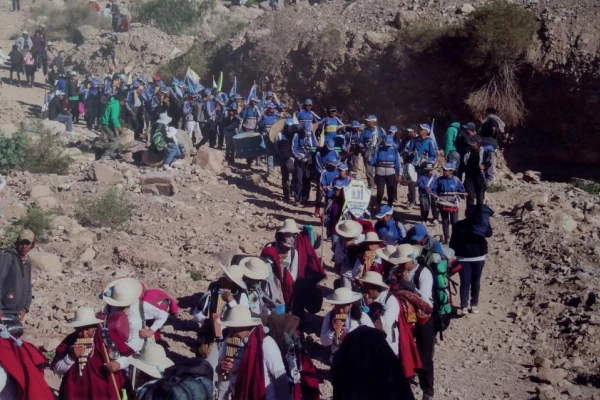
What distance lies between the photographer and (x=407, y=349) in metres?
6.88

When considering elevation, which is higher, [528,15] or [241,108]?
[528,15]

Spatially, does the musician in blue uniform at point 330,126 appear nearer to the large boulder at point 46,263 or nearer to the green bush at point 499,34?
the green bush at point 499,34

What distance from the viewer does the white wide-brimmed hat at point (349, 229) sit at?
28.8 feet

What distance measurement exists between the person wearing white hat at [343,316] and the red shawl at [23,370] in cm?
228

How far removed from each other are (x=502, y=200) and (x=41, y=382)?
491 inches

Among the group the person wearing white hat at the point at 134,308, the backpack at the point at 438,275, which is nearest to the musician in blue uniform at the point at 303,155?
the backpack at the point at 438,275

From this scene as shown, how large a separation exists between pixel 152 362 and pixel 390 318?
2.18 metres

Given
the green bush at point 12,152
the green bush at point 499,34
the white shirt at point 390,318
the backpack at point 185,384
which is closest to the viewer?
the backpack at point 185,384

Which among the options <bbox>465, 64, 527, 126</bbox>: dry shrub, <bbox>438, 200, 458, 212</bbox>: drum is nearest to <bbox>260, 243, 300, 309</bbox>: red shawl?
<bbox>438, 200, 458, 212</bbox>: drum

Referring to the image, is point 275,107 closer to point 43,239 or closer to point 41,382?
point 43,239

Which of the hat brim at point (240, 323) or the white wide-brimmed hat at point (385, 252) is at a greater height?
the white wide-brimmed hat at point (385, 252)

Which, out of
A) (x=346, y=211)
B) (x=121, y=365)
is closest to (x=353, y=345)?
(x=121, y=365)

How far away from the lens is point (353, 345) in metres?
5.61

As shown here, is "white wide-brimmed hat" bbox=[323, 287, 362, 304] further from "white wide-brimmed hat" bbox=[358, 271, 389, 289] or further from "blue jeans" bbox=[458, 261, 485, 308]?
"blue jeans" bbox=[458, 261, 485, 308]
